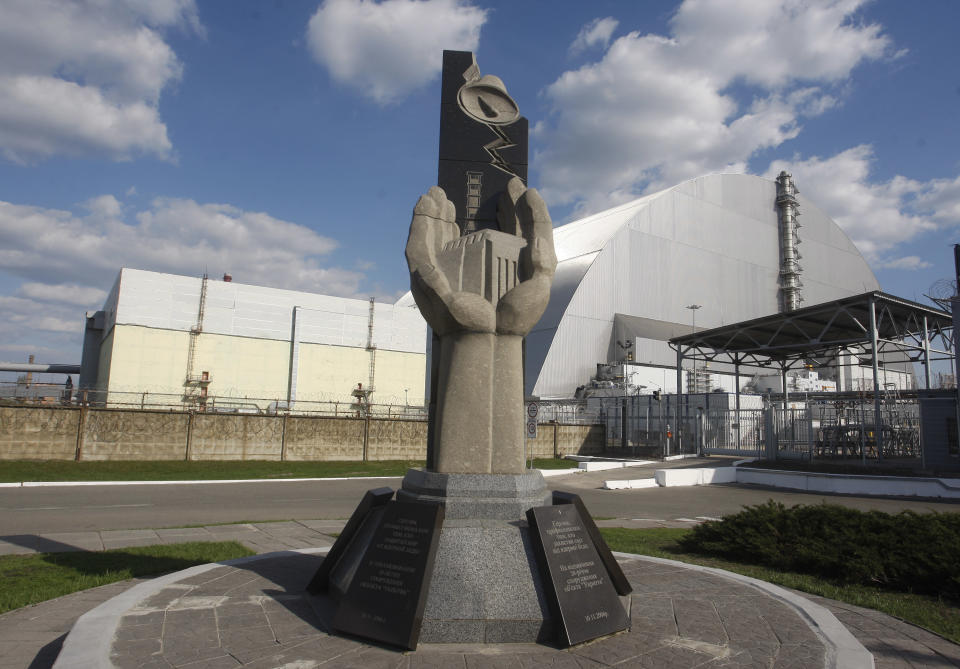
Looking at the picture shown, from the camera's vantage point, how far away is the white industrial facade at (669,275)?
46.7m

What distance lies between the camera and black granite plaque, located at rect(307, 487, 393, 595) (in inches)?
222

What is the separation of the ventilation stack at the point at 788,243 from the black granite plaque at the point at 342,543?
58.0 meters

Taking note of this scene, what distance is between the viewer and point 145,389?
118ft

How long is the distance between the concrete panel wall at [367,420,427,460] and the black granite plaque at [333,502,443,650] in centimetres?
2352

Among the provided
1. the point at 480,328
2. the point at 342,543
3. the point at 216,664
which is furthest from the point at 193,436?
the point at 216,664

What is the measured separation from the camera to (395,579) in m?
4.77

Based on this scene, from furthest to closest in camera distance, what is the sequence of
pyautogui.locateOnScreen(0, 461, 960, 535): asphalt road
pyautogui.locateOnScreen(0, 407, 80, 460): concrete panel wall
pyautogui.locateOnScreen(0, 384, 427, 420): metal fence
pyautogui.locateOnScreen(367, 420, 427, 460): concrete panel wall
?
pyautogui.locateOnScreen(367, 420, 427, 460): concrete panel wall
pyautogui.locateOnScreen(0, 384, 427, 420): metal fence
pyautogui.locateOnScreen(0, 407, 80, 460): concrete panel wall
pyautogui.locateOnScreen(0, 461, 960, 535): asphalt road

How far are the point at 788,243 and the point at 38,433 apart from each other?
57.0 metres

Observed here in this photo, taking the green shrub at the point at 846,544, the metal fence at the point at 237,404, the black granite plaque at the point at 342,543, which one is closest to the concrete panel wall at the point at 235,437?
the metal fence at the point at 237,404

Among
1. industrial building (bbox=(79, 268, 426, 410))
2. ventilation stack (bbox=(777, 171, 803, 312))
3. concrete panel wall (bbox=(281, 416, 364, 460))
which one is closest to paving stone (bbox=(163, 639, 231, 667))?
concrete panel wall (bbox=(281, 416, 364, 460))

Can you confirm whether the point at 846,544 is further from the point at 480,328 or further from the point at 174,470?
the point at 174,470

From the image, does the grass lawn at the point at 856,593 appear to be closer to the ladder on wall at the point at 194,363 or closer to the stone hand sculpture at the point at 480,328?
the stone hand sculpture at the point at 480,328

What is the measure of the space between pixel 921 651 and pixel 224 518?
37.4ft

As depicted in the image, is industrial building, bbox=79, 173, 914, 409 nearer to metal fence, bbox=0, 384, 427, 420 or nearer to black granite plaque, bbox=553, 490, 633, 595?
metal fence, bbox=0, 384, 427, 420
